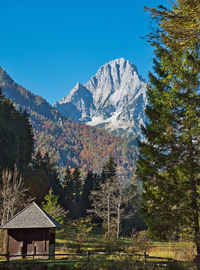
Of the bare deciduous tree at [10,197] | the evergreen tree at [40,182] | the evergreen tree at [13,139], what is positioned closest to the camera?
the bare deciduous tree at [10,197]

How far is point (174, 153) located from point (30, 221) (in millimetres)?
14366

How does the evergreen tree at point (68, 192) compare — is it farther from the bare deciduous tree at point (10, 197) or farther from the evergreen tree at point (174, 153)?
the evergreen tree at point (174, 153)

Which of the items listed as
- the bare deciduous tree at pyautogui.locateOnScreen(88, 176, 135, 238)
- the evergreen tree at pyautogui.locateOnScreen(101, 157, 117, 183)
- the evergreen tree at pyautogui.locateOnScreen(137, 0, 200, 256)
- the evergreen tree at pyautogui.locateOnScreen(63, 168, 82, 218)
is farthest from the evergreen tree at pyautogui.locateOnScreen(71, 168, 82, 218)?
the evergreen tree at pyautogui.locateOnScreen(137, 0, 200, 256)

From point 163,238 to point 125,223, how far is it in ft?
152

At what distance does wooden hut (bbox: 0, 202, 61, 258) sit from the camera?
78.7ft

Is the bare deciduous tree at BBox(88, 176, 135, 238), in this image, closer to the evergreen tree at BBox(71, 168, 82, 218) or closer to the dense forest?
the dense forest

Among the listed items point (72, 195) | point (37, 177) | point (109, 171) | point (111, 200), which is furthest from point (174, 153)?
point (72, 195)

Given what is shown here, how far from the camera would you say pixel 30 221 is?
2408 centimetres

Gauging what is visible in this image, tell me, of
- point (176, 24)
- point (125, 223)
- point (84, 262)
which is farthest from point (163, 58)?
point (125, 223)

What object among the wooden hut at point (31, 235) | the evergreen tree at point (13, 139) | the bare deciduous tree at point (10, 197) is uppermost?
the evergreen tree at point (13, 139)

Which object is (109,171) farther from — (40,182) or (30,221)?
(30,221)

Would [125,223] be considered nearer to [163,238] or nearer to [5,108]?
[5,108]

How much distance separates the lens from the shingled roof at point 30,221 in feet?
77.4

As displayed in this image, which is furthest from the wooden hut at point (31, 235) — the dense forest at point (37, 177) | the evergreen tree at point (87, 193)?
the evergreen tree at point (87, 193)
